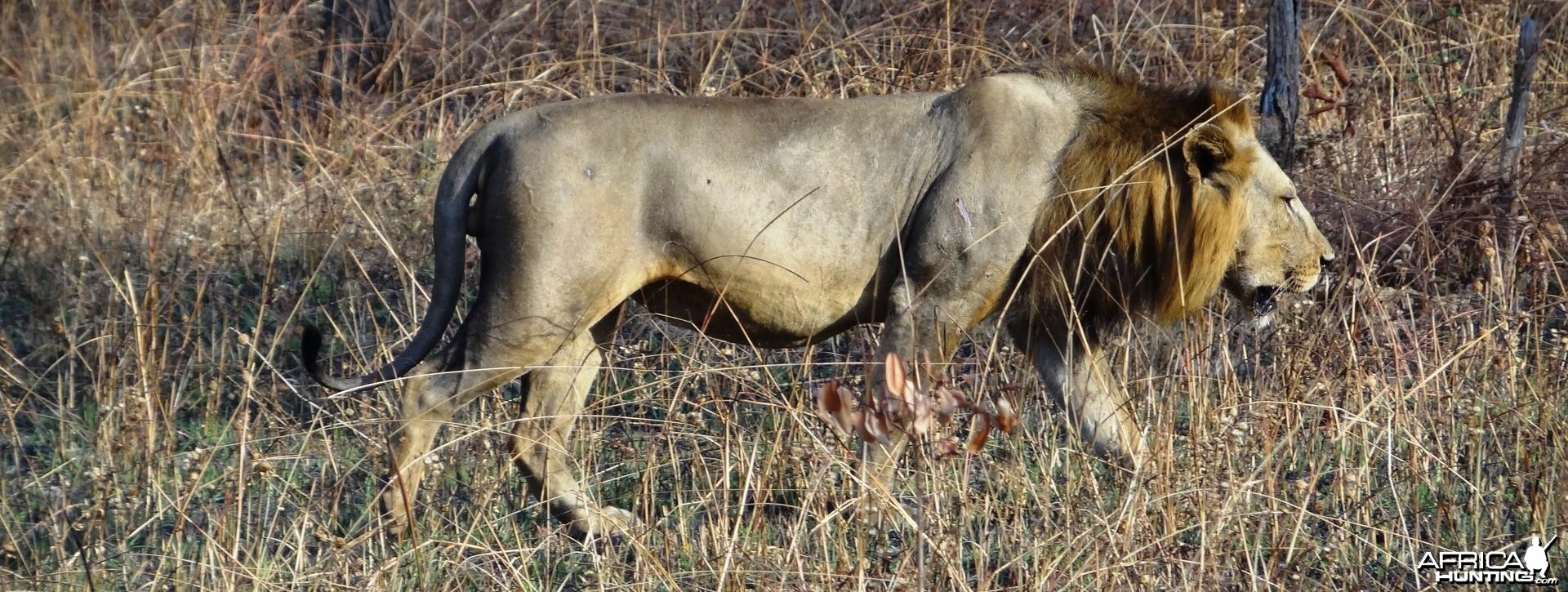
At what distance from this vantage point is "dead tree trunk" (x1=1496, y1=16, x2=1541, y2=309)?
5906 millimetres

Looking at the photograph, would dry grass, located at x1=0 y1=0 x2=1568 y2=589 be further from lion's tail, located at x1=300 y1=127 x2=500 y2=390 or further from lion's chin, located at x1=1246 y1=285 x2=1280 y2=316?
lion's tail, located at x1=300 y1=127 x2=500 y2=390

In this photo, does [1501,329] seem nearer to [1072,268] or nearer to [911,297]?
[1072,268]

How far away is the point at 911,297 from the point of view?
4.41 meters

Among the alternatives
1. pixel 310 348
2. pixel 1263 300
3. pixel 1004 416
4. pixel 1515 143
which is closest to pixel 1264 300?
pixel 1263 300

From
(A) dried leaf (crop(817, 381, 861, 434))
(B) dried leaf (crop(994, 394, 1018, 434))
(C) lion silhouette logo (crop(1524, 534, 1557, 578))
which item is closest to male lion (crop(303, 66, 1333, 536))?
(C) lion silhouette logo (crop(1524, 534, 1557, 578))

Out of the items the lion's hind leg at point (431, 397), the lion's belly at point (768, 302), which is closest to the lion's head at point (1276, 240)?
the lion's belly at point (768, 302)

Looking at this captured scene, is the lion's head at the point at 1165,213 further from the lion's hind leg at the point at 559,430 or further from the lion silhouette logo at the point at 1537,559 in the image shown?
the lion's hind leg at the point at 559,430

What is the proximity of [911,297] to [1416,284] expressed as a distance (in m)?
2.69

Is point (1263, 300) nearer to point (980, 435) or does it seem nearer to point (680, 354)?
point (680, 354)

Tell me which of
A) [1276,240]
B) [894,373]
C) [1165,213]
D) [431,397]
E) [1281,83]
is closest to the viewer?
[894,373]

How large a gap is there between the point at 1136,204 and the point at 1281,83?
1.38 metres

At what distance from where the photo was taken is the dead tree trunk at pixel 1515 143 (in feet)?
19.4

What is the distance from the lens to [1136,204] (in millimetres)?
4547

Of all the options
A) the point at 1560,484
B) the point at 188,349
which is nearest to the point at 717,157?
the point at 1560,484
